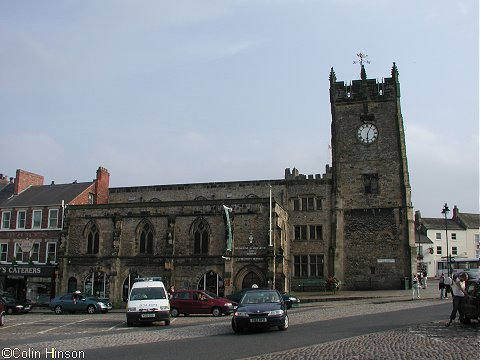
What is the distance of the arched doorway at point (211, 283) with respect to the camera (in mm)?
37531

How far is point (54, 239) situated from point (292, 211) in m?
21.3

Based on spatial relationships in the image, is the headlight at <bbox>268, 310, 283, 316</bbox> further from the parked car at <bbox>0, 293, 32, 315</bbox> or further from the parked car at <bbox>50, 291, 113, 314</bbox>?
the parked car at <bbox>0, 293, 32, 315</bbox>

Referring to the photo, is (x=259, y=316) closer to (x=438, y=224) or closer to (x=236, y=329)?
(x=236, y=329)

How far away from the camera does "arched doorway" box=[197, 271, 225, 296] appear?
37.5 meters

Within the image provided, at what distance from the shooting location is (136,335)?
17.8 meters

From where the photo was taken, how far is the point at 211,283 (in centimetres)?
3791

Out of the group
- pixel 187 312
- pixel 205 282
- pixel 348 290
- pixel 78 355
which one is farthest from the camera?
pixel 348 290

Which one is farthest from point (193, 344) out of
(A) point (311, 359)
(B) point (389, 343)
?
(B) point (389, 343)

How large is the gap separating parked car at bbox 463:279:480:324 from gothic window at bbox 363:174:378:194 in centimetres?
2842

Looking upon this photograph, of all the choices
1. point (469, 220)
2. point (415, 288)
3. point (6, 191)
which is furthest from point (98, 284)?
point (469, 220)

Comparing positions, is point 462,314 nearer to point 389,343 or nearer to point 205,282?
point 389,343

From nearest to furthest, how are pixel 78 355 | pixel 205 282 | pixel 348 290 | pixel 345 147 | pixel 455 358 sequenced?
pixel 455 358 → pixel 78 355 → pixel 205 282 → pixel 348 290 → pixel 345 147

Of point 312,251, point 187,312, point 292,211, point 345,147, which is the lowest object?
point 187,312

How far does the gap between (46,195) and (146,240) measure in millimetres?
12806
